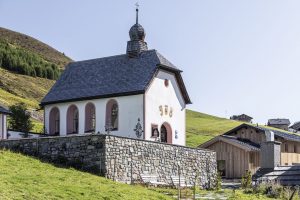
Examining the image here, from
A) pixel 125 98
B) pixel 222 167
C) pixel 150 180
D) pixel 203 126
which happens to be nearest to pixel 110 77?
pixel 125 98

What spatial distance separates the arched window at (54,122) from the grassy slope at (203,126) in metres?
38.9

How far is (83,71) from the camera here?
4116 cm

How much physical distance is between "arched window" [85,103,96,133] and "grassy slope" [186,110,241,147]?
40.2 meters

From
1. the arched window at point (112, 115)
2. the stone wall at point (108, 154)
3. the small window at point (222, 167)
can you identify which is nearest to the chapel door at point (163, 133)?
the arched window at point (112, 115)

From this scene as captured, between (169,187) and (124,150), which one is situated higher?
(124,150)

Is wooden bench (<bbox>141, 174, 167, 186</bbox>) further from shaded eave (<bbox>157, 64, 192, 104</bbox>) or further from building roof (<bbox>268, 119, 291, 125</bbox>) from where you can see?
building roof (<bbox>268, 119, 291, 125</bbox>)

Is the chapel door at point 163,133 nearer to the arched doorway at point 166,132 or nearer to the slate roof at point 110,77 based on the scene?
the arched doorway at point 166,132

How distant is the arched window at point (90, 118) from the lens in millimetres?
38125

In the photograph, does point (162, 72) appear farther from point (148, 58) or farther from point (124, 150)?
point (124, 150)

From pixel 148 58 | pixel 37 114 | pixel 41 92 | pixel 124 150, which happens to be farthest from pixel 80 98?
pixel 41 92

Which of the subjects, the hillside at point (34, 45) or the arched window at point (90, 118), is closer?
the arched window at point (90, 118)

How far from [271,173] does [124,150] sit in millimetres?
7504

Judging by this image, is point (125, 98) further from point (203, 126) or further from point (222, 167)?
point (203, 126)

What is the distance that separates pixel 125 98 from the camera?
1425 inches
